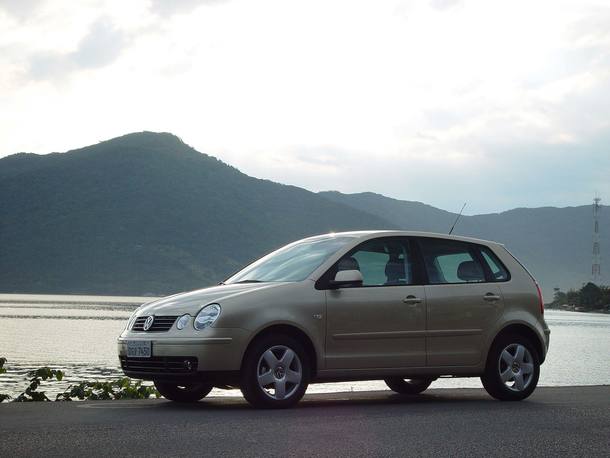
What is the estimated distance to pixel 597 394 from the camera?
12734 mm

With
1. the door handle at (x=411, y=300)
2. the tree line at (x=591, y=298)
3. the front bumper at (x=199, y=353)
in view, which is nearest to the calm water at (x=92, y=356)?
the door handle at (x=411, y=300)

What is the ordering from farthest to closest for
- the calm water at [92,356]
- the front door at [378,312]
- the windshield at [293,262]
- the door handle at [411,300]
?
the calm water at [92,356]
the door handle at [411,300]
the windshield at [293,262]
the front door at [378,312]

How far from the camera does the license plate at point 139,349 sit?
9.99 m

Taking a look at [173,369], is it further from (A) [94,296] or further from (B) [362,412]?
(A) [94,296]

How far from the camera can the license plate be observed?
9992 mm

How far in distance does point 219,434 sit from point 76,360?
36125 millimetres

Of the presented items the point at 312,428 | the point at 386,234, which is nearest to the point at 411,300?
the point at 386,234

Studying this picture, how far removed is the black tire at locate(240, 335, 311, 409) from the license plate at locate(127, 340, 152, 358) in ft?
3.10

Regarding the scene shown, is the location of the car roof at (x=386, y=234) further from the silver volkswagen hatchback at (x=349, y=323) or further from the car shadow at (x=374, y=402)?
the car shadow at (x=374, y=402)

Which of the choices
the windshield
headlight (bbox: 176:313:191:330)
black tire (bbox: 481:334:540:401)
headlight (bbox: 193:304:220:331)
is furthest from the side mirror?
black tire (bbox: 481:334:540:401)

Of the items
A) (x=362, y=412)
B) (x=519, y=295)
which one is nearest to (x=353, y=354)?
(x=362, y=412)

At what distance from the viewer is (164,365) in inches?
389

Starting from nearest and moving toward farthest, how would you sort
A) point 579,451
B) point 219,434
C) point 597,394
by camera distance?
point 579,451, point 219,434, point 597,394

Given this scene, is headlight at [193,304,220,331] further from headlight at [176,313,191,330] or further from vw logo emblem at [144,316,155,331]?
vw logo emblem at [144,316,155,331]
